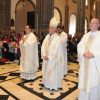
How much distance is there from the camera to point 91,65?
4379 millimetres

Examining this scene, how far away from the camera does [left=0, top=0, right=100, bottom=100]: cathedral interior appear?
601 centimetres

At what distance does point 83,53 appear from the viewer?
4414mm

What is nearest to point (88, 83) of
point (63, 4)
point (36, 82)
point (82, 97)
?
point (82, 97)

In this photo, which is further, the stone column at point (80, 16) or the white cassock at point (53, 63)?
the stone column at point (80, 16)

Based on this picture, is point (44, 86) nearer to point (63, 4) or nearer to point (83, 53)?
point (83, 53)

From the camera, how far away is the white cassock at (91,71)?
4.35m

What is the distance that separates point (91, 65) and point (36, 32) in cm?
1065

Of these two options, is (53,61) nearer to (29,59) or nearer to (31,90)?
(31,90)

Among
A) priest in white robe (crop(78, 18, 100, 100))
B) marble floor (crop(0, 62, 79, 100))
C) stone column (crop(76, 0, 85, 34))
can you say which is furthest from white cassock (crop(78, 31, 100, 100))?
stone column (crop(76, 0, 85, 34))

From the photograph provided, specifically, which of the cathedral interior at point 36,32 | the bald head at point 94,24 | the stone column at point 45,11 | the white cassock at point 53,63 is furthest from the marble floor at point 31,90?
the stone column at point 45,11

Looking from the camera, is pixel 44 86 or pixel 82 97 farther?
pixel 44 86

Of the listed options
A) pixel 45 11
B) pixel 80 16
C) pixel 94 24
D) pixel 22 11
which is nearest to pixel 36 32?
pixel 45 11

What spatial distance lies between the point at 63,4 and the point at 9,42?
11.4 m

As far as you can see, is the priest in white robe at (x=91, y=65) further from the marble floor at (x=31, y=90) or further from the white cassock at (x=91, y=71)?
the marble floor at (x=31, y=90)
